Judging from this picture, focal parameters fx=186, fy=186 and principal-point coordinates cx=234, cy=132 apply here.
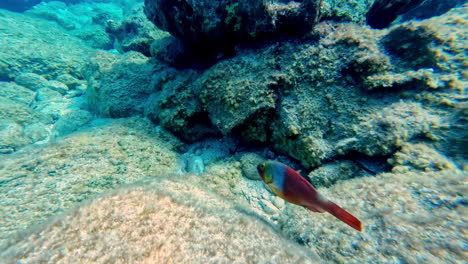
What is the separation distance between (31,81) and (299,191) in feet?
29.2

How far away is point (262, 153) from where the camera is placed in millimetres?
2895

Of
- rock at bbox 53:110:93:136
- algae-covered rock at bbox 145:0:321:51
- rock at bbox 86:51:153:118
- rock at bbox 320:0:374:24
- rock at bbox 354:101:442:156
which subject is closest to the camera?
rock at bbox 354:101:442:156

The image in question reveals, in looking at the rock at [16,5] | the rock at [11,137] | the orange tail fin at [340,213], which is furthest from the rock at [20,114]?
the rock at [16,5]

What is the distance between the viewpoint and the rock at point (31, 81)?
609 cm

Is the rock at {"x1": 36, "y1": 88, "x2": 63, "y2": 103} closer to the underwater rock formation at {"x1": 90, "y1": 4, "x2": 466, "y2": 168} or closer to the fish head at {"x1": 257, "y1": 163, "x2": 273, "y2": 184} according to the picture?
the underwater rock formation at {"x1": 90, "y1": 4, "x2": 466, "y2": 168}

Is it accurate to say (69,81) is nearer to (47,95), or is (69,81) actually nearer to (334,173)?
(47,95)

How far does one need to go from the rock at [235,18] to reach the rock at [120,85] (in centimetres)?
163

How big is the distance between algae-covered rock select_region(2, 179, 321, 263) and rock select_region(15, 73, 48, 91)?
7.25 meters

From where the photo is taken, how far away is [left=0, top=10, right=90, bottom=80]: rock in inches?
248

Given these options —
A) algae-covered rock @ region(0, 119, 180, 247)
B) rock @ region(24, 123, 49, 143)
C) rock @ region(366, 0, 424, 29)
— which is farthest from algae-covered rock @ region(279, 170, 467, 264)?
rock @ region(24, 123, 49, 143)

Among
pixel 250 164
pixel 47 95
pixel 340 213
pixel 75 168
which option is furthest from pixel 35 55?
pixel 340 213

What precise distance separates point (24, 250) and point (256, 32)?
10.3 feet

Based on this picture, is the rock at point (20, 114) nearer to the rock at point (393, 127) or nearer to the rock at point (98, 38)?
the rock at point (98, 38)

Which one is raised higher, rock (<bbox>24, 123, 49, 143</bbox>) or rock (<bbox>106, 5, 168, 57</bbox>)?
rock (<bbox>106, 5, 168, 57</bbox>)
